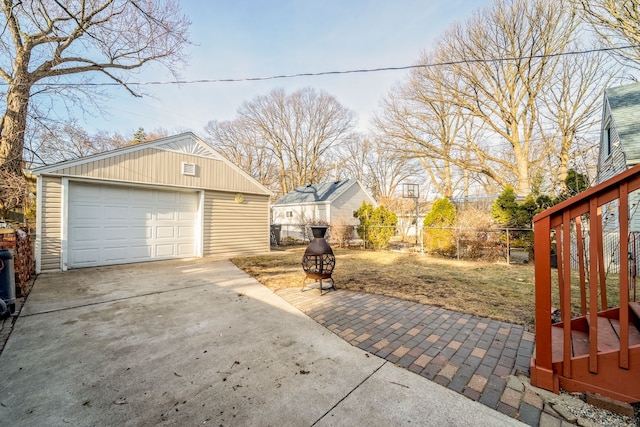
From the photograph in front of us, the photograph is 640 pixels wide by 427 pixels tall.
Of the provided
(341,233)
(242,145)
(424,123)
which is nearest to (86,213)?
(341,233)

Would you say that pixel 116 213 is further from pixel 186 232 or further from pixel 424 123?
pixel 424 123

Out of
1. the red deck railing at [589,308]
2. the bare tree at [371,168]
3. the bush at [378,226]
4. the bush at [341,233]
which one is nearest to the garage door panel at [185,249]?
the bush at [341,233]

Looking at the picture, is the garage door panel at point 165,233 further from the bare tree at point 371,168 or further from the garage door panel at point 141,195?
the bare tree at point 371,168

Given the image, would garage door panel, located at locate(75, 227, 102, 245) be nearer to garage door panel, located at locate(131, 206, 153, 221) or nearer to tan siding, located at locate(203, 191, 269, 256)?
garage door panel, located at locate(131, 206, 153, 221)

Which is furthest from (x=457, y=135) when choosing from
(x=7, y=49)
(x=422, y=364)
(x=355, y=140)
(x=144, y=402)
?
(x=7, y=49)

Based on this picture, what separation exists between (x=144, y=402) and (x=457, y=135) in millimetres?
19904

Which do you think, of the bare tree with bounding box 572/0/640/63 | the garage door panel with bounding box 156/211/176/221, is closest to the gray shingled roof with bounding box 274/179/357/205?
the garage door panel with bounding box 156/211/176/221

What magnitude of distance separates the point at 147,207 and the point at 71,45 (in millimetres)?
6278

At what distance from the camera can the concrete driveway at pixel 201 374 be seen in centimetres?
189

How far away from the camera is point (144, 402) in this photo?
202 centimetres

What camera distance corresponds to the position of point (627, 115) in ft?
28.2

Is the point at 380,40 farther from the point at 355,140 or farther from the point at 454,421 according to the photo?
the point at 355,140

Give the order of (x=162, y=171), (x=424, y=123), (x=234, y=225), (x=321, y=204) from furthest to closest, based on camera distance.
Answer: (x=424, y=123)
(x=321, y=204)
(x=234, y=225)
(x=162, y=171)

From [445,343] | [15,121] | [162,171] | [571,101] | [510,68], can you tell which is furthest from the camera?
[510,68]
